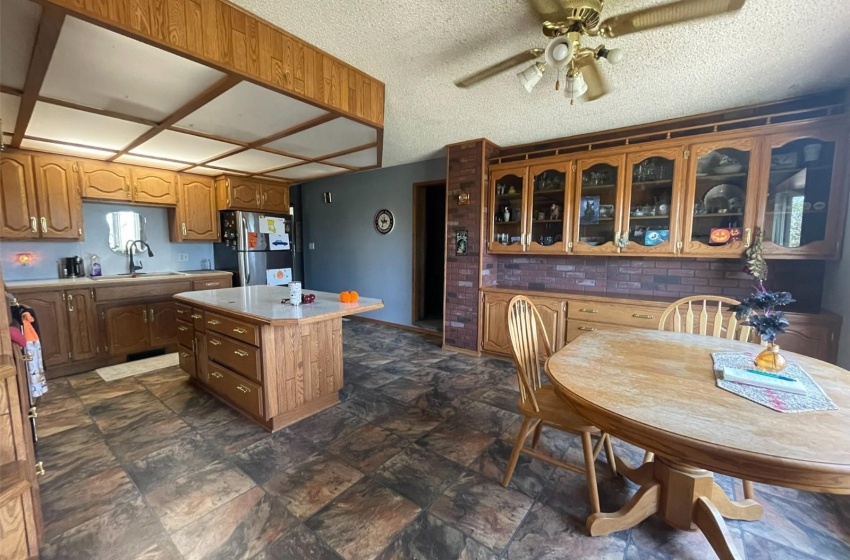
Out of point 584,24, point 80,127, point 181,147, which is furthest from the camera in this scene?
point 181,147

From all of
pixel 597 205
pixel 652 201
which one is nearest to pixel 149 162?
pixel 597 205

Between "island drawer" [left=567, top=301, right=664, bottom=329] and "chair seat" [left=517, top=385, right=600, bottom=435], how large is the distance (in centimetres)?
168

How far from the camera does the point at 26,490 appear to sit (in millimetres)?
1121

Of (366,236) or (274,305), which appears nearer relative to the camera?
(274,305)

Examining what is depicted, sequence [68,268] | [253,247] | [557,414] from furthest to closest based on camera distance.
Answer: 1. [253,247]
2. [68,268]
3. [557,414]

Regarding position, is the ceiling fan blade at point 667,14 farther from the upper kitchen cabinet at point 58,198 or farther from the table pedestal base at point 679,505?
the upper kitchen cabinet at point 58,198

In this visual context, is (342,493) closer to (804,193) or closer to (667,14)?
(667,14)

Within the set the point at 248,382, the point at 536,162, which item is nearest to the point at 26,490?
the point at 248,382

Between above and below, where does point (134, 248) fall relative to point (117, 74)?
below

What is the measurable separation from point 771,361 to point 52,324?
520cm

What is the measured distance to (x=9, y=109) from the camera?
7.36 feet

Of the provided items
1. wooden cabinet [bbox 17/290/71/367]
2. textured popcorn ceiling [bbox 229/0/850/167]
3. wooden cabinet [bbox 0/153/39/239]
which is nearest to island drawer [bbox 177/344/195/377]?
wooden cabinet [bbox 17/290/71/367]

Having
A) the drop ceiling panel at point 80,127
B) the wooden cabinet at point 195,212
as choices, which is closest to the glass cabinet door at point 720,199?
the drop ceiling panel at point 80,127

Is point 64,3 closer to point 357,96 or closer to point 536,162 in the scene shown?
point 357,96
